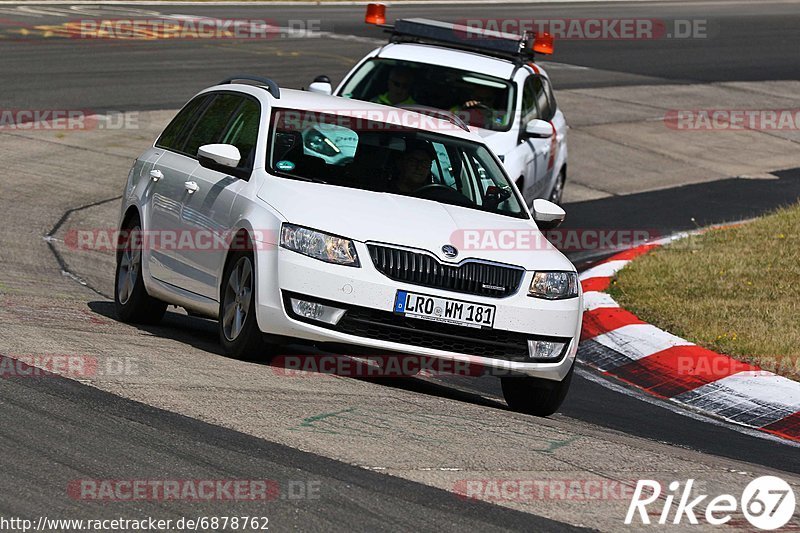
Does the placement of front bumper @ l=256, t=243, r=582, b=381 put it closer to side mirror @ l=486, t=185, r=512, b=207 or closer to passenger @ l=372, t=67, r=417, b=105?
side mirror @ l=486, t=185, r=512, b=207

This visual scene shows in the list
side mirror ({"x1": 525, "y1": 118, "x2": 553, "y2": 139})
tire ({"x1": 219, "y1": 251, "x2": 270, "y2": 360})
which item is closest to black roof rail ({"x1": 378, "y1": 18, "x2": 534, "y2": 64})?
side mirror ({"x1": 525, "y1": 118, "x2": 553, "y2": 139})

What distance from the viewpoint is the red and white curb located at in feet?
30.2

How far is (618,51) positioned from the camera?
3297 centimetres

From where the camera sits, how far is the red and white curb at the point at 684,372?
30.2 feet

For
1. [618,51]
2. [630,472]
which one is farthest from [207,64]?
[630,472]

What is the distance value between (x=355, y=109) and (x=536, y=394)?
2.23 m

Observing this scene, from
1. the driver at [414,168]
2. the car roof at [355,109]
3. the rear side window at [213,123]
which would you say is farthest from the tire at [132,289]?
the driver at [414,168]

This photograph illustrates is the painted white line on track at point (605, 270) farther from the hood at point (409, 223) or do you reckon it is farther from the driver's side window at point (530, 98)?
the hood at point (409, 223)

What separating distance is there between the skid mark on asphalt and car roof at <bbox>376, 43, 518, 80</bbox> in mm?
8024

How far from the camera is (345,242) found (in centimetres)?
805

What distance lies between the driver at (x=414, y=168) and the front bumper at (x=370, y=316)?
1137 mm

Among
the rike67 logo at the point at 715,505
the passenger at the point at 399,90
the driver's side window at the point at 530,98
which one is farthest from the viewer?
the driver's side window at the point at 530,98

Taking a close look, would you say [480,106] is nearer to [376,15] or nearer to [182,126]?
[376,15]

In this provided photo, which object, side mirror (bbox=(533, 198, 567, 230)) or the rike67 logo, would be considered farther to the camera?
side mirror (bbox=(533, 198, 567, 230))
